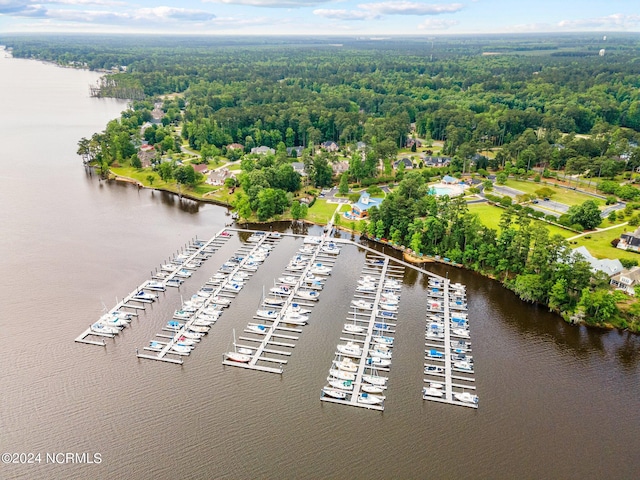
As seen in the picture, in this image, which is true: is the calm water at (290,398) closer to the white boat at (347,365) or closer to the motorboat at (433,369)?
the motorboat at (433,369)

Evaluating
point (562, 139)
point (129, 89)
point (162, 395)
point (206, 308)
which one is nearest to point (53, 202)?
point (206, 308)

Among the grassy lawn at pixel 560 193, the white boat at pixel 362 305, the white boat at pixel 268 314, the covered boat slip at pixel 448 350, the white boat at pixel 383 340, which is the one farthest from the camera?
the grassy lawn at pixel 560 193

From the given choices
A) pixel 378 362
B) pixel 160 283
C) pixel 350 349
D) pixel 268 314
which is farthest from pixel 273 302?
pixel 378 362

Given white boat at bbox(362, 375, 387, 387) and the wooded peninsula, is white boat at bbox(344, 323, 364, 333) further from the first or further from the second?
the wooded peninsula

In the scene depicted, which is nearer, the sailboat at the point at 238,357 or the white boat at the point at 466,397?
the white boat at the point at 466,397

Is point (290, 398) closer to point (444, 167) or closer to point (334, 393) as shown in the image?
point (334, 393)

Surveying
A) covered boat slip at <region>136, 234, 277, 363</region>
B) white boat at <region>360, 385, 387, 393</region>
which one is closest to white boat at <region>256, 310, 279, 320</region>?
covered boat slip at <region>136, 234, 277, 363</region>

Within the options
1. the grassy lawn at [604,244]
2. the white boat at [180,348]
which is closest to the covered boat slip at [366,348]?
the white boat at [180,348]
